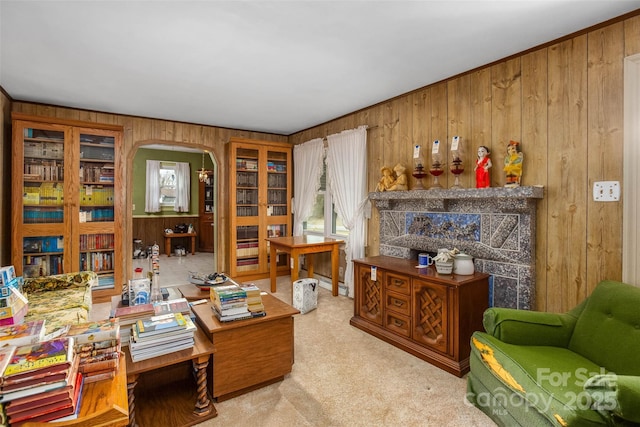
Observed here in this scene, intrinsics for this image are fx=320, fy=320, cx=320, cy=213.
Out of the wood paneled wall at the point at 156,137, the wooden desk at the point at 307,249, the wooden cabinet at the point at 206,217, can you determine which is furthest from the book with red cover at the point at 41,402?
the wooden cabinet at the point at 206,217

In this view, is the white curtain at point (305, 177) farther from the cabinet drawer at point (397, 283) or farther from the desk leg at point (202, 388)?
the desk leg at point (202, 388)

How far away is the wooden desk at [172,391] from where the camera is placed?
176 cm

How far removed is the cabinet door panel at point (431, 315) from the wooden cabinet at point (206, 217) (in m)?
6.50

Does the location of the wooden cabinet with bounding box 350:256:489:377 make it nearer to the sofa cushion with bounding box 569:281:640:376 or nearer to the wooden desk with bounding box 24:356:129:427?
the sofa cushion with bounding box 569:281:640:376

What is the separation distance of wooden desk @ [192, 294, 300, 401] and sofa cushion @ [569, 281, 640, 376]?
183 cm

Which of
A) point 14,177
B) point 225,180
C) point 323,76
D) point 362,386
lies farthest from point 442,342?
point 14,177

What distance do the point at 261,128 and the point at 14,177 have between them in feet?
10.7

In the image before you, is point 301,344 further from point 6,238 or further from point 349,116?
point 6,238

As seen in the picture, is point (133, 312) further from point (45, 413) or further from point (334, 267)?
point (334, 267)

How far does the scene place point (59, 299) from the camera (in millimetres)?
2721

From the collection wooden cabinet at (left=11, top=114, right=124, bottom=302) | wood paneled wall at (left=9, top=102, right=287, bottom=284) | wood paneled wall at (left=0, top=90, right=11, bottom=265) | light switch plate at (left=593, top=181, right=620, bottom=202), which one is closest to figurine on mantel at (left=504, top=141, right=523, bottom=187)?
light switch plate at (left=593, top=181, right=620, bottom=202)

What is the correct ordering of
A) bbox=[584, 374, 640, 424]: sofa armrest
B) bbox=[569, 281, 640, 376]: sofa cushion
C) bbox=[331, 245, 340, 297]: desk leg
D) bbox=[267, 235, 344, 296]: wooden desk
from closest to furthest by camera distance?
bbox=[584, 374, 640, 424]: sofa armrest, bbox=[569, 281, 640, 376]: sofa cushion, bbox=[267, 235, 344, 296]: wooden desk, bbox=[331, 245, 340, 297]: desk leg

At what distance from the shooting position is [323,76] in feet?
10.3

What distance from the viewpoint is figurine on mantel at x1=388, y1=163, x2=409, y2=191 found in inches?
141
